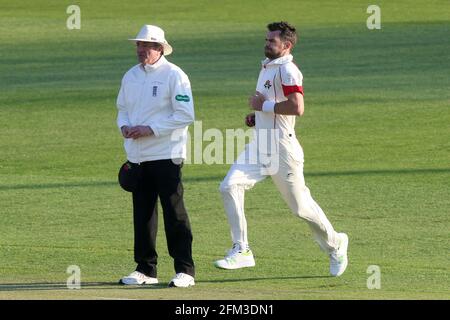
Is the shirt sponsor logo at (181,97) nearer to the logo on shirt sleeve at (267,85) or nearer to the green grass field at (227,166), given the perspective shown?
the logo on shirt sleeve at (267,85)

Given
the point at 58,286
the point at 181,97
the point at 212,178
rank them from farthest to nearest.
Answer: the point at 212,178
the point at 181,97
the point at 58,286

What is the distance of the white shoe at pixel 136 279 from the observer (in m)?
11.5

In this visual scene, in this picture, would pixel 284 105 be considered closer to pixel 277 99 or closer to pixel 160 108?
pixel 277 99

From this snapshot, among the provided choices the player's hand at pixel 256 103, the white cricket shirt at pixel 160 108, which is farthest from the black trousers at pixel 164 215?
the player's hand at pixel 256 103

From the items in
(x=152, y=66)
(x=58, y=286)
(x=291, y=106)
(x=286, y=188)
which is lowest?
(x=58, y=286)

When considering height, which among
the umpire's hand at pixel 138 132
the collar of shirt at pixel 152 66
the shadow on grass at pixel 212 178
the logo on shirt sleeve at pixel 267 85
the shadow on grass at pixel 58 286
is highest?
the collar of shirt at pixel 152 66

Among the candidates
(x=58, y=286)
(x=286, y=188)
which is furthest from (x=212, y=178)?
(x=58, y=286)

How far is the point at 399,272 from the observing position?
12.4 m

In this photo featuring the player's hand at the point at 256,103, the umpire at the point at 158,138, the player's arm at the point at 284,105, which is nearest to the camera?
the umpire at the point at 158,138

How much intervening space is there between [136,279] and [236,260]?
1110 mm

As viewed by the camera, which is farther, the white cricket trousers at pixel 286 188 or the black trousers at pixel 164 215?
the white cricket trousers at pixel 286 188

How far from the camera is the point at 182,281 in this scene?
1138 centimetres

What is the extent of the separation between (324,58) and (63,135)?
1122cm
